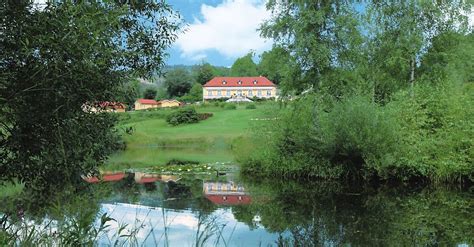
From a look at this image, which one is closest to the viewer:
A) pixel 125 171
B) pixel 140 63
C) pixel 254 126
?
pixel 140 63

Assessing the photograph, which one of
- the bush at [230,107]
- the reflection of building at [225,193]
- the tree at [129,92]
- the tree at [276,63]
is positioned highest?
the tree at [276,63]

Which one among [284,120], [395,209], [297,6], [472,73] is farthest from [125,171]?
[472,73]

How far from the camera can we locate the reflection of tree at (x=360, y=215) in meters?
11.2

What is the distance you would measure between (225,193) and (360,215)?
616 cm

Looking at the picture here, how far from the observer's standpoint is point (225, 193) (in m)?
18.7

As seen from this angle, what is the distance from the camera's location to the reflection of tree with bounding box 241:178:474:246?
1116 centimetres

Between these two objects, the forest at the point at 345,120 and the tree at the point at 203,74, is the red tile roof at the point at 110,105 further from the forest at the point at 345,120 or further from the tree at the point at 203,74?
the tree at the point at 203,74

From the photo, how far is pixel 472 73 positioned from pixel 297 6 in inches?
693

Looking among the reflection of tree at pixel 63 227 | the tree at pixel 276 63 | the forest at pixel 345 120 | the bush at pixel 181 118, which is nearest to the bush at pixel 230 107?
the bush at pixel 181 118

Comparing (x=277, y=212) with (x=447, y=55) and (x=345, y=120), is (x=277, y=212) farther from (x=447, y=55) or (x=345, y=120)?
(x=447, y=55)

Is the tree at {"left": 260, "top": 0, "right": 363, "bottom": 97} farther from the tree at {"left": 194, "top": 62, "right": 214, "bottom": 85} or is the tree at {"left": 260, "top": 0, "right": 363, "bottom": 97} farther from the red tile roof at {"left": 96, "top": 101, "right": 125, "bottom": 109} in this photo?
the tree at {"left": 194, "top": 62, "right": 214, "bottom": 85}

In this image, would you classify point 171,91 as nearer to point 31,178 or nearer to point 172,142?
point 172,142

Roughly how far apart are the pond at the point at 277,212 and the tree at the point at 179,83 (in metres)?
81.3

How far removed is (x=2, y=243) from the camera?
3.67 m
